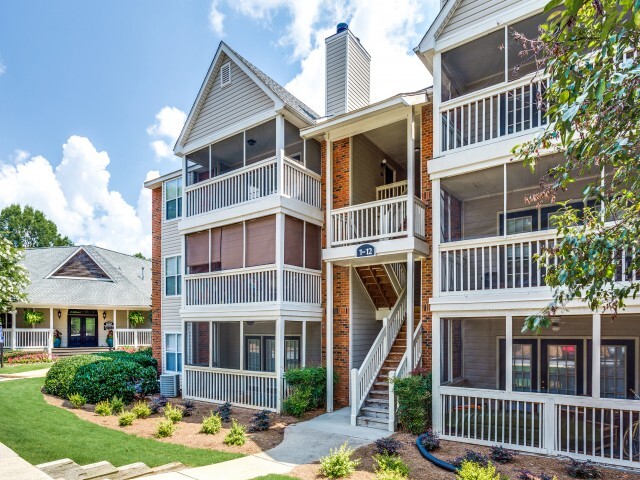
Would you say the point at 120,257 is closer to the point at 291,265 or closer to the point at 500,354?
the point at 291,265

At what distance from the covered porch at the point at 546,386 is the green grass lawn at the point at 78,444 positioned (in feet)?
15.6

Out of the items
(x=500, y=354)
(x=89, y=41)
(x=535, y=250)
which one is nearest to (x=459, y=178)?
(x=535, y=250)

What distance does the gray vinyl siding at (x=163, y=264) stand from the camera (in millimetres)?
16484

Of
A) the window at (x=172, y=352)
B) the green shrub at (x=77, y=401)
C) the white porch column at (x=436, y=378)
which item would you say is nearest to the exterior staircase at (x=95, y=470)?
the white porch column at (x=436, y=378)

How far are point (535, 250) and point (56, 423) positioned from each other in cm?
1079

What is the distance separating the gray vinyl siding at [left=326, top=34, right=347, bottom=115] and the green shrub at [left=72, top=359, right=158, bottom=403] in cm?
987

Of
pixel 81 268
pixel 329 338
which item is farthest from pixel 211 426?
pixel 81 268

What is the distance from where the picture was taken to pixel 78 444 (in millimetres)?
8297

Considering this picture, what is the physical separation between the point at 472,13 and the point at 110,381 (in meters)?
13.0

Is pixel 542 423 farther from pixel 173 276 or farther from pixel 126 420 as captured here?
pixel 173 276

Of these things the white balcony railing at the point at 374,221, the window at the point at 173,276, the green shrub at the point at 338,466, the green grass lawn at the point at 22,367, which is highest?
the white balcony railing at the point at 374,221

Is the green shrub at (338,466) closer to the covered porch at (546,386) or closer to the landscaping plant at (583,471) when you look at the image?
the covered porch at (546,386)

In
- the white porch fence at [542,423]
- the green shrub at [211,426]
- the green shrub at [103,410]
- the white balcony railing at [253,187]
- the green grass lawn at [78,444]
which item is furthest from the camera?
the white balcony railing at [253,187]

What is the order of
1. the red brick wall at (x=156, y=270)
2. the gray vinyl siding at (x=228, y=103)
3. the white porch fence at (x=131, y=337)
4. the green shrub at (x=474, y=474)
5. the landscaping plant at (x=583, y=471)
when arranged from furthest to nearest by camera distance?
1. the white porch fence at (x=131, y=337)
2. the red brick wall at (x=156, y=270)
3. the gray vinyl siding at (x=228, y=103)
4. the landscaping plant at (x=583, y=471)
5. the green shrub at (x=474, y=474)
